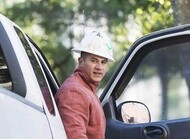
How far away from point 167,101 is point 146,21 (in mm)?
10187

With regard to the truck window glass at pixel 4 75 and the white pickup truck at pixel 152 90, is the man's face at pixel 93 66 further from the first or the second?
the truck window glass at pixel 4 75

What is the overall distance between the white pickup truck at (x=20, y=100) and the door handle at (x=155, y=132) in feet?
3.28

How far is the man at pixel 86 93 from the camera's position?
3.42 meters

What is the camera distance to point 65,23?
783 inches

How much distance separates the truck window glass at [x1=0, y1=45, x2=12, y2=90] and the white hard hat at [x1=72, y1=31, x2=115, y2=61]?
2.23ft

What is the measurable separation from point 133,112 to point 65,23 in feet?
51.4

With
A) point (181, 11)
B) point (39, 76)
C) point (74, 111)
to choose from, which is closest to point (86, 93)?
point (74, 111)

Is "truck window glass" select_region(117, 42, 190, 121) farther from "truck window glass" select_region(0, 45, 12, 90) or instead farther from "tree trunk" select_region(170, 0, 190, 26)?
"tree trunk" select_region(170, 0, 190, 26)

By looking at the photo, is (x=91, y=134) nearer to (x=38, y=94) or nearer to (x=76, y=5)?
(x=38, y=94)

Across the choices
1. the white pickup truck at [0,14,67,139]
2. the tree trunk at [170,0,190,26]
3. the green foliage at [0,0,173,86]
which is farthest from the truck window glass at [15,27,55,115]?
the green foliage at [0,0,173,86]

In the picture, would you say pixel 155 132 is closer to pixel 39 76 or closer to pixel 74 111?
pixel 74 111

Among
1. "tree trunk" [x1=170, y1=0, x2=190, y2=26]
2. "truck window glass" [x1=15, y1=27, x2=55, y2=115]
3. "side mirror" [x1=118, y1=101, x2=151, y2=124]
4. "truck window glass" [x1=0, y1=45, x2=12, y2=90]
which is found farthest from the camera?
"tree trunk" [x1=170, y1=0, x2=190, y2=26]

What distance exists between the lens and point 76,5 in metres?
19.0

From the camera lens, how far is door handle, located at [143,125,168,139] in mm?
4125
